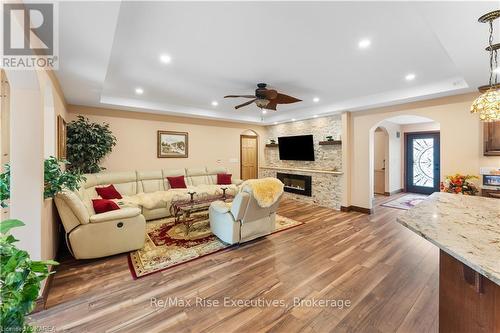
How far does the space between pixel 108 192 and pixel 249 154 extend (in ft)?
15.1

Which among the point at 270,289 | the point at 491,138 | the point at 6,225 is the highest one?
the point at 491,138

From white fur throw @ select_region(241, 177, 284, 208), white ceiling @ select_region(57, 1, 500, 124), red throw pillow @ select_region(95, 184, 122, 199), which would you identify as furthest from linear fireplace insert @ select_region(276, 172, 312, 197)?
red throw pillow @ select_region(95, 184, 122, 199)

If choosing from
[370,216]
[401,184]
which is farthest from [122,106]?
[401,184]

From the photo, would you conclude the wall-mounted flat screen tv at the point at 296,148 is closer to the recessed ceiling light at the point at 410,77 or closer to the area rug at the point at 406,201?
the area rug at the point at 406,201

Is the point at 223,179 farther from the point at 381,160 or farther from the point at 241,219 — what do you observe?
the point at 381,160

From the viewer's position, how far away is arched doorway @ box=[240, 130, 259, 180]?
7.73m

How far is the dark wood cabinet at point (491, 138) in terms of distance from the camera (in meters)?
3.45

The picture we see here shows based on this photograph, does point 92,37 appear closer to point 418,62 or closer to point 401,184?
point 418,62

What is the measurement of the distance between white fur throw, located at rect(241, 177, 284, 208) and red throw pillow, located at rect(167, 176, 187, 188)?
306 cm

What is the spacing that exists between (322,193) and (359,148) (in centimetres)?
156

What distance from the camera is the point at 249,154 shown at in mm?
7914

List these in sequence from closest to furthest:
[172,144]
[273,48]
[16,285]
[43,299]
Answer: [16,285]
[43,299]
[273,48]
[172,144]

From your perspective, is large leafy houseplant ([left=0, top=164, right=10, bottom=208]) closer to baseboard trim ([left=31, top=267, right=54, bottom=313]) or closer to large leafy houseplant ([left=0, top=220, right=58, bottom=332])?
baseboard trim ([left=31, top=267, right=54, bottom=313])

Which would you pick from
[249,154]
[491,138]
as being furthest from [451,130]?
[249,154]
